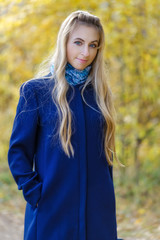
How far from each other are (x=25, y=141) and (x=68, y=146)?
0.28 m

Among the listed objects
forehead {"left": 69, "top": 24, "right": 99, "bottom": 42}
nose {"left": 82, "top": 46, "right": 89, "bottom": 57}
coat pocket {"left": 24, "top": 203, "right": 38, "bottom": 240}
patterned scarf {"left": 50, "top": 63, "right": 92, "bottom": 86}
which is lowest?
coat pocket {"left": 24, "top": 203, "right": 38, "bottom": 240}

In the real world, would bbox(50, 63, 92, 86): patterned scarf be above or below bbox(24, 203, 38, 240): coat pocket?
above

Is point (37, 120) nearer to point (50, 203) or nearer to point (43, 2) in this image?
point (50, 203)

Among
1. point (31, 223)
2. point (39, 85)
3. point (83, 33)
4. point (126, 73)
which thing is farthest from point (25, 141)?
point (126, 73)

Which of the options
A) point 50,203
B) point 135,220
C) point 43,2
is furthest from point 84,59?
point 135,220

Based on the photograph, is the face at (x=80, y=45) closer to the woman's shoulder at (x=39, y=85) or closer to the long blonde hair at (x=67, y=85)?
the long blonde hair at (x=67, y=85)

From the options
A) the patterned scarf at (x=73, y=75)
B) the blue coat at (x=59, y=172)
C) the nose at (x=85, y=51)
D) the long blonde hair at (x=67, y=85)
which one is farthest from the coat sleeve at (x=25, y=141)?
the nose at (x=85, y=51)

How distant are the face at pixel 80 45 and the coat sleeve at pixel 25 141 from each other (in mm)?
347

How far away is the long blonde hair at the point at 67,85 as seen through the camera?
2.39 metres

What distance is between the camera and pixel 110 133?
102 inches

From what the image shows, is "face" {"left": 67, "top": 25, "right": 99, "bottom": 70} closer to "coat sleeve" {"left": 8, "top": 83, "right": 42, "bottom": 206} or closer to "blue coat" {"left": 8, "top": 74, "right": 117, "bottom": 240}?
"blue coat" {"left": 8, "top": 74, "right": 117, "bottom": 240}

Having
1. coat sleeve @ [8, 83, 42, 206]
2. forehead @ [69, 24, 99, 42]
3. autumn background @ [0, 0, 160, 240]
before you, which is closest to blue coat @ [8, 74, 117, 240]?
coat sleeve @ [8, 83, 42, 206]

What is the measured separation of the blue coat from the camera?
2.34 meters

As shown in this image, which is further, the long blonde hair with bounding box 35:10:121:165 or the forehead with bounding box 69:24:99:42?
the forehead with bounding box 69:24:99:42
